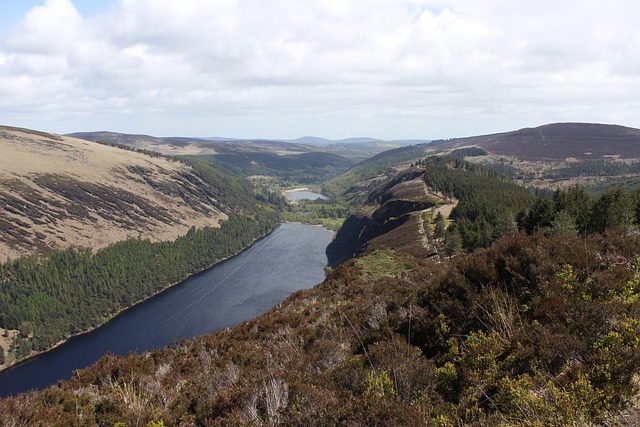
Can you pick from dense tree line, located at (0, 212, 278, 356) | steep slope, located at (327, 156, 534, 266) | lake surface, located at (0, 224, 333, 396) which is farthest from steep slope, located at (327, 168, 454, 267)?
dense tree line, located at (0, 212, 278, 356)

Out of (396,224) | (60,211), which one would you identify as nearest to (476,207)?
(396,224)

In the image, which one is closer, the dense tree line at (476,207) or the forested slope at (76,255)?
the dense tree line at (476,207)

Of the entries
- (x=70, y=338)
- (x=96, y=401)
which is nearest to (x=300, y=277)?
(x=70, y=338)

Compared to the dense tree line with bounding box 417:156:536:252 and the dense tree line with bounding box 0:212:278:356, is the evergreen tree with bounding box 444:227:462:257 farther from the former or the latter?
the dense tree line with bounding box 0:212:278:356

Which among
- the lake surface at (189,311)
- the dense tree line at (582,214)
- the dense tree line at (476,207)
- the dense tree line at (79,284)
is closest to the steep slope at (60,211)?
the dense tree line at (79,284)

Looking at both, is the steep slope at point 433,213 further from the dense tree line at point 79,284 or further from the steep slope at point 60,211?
the steep slope at point 60,211

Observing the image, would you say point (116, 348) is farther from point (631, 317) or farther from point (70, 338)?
point (631, 317)

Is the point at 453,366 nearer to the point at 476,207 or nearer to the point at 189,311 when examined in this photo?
the point at 476,207

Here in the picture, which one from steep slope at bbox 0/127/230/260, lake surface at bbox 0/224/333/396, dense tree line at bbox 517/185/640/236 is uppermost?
dense tree line at bbox 517/185/640/236
